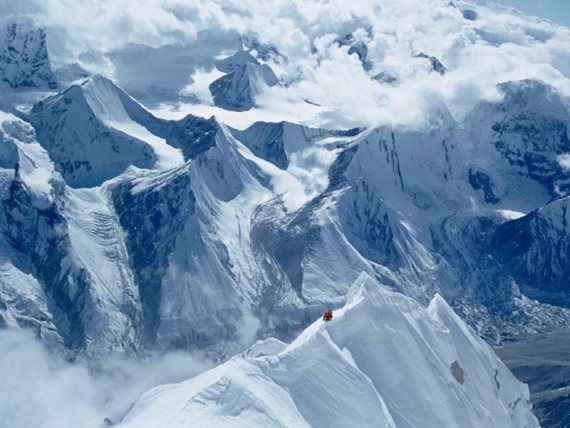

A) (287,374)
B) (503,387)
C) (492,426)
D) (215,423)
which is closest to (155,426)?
(215,423)

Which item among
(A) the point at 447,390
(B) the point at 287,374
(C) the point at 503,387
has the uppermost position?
(B) the point at 287,374

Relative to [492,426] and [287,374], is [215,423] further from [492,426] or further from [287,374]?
[492,426]

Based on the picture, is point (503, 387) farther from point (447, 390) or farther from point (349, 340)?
point (349, 340)

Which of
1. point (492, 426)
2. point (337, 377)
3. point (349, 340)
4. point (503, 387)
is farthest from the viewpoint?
point (503, 387)

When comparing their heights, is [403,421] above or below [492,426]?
above

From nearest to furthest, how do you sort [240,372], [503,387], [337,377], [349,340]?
[240,372]
[337,377]
[349,340]
[503,387]

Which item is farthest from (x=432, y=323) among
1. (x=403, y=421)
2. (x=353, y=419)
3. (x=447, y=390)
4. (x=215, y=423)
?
(x=215, y=423)

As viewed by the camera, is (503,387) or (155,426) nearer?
(155,426)
